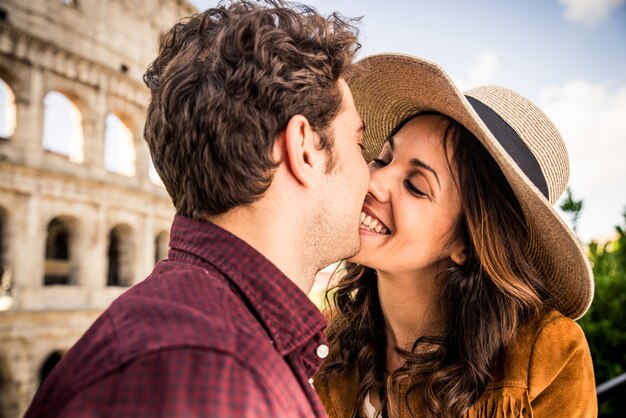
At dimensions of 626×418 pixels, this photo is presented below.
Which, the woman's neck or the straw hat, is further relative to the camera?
the woman's neck

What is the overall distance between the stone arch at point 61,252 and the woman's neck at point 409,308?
17.9m

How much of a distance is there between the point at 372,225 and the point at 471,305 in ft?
1.82

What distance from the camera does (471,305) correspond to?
2445mm

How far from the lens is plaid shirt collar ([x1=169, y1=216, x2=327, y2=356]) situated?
4.65 feet

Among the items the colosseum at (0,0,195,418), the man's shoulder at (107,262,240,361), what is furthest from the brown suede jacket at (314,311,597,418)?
the colosseum at (0,0,195,418)

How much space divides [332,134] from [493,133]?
75cm

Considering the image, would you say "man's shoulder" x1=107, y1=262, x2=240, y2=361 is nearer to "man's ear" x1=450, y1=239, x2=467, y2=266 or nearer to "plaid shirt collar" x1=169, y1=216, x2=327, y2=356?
"plaid shirt collar" x1=169, y1=216, x2=327, y2=356

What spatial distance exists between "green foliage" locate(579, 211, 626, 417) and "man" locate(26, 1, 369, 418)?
190 inches

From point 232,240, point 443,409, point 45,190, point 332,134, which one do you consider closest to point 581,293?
point 443,409

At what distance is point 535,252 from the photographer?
2521 millimetres

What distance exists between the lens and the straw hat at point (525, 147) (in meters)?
2.20

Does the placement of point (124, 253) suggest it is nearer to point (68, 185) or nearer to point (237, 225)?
point (68, 185)

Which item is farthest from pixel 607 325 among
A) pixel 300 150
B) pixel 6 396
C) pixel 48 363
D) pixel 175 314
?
pixel 48 363

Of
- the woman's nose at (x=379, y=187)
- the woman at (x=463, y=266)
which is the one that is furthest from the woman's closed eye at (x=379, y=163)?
the woman's nose at (x=379, y=187)
